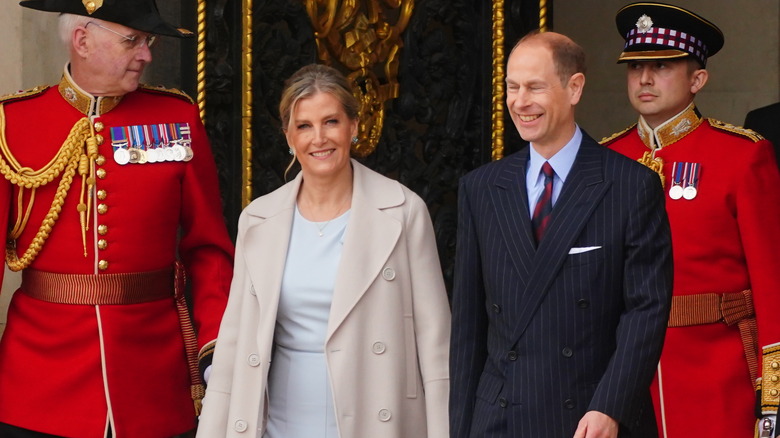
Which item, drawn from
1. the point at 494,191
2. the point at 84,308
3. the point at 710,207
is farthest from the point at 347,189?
the point at 710,207

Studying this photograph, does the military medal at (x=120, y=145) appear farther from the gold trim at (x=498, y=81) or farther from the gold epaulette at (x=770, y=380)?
the gold trim at (x=498, y=81)

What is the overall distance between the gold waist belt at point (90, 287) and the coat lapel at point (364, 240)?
0.79 metres

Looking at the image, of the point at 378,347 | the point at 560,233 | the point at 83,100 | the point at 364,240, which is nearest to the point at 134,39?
the point at 83,100

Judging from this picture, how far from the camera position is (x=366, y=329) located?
4.36m

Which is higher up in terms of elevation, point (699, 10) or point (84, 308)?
point (699, 10)

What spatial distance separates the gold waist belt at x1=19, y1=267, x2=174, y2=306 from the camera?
484 centimetres

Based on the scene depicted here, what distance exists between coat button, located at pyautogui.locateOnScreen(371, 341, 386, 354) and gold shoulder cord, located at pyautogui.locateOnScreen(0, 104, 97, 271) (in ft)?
3.33

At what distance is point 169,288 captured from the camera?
4988 millimetres

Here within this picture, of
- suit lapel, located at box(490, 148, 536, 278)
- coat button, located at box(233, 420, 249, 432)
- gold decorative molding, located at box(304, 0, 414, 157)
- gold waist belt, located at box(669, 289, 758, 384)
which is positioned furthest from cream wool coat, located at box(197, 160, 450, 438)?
gold decorative molding, located at box(304, 0, 414, 157)

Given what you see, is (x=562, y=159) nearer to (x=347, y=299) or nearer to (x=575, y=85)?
(x=575, y=85)

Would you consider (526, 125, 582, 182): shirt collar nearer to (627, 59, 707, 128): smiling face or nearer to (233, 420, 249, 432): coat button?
(233, 420, 249, 432): coat button

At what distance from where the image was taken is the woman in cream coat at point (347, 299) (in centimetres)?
434

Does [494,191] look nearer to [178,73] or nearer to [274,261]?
[274,261]

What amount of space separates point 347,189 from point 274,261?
30cm
